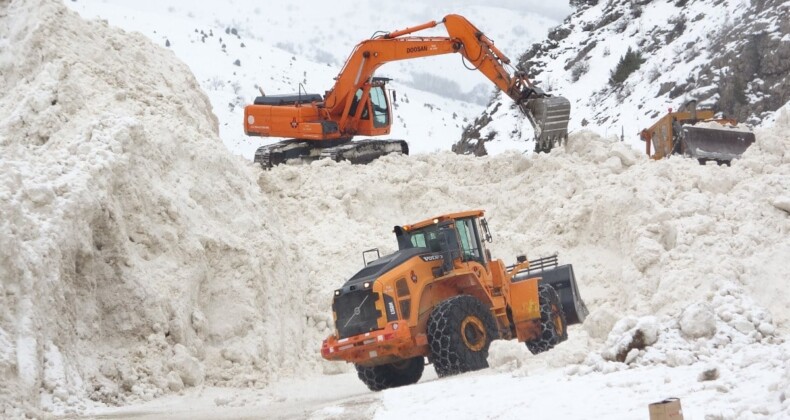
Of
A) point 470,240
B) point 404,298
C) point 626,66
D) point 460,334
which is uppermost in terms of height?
point 626,66

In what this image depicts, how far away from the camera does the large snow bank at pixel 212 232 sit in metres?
11.5

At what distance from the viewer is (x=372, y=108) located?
23438 millimetres

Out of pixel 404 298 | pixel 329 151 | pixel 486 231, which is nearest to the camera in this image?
pixel 404 298

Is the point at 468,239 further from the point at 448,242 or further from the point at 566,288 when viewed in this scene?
the point at 566,288

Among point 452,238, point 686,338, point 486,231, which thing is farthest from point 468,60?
point 686,338

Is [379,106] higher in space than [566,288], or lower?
higher

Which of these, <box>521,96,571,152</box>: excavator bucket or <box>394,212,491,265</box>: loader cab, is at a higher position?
<box>521,96,571,152</box>: excavator bucket

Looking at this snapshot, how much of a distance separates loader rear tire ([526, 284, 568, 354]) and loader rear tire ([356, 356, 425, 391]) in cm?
153

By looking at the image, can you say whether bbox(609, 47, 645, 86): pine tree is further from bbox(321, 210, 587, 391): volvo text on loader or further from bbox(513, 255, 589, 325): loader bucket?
bbox(321, 210, 587, 391): volvo text on loader

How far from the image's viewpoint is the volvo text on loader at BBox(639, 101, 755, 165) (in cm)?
2134

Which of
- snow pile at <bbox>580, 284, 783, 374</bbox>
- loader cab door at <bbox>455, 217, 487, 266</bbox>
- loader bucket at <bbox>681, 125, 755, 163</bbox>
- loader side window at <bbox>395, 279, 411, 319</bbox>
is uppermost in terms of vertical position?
loader bucket at <bbox>681, 125, 755, 163</bbox>

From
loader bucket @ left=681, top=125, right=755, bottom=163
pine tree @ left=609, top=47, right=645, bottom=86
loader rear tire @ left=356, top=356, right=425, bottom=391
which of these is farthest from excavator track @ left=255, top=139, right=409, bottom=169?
pine tree @ left=609, top=47, right=645, bottom=86

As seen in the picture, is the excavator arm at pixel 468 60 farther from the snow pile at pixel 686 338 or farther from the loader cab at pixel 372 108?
the snow pile at pixel 686 338

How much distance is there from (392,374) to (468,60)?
971 cm
